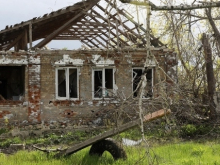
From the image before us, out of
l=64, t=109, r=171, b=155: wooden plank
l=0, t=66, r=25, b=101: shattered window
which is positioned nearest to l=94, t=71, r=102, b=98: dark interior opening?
l=0, t=66, r=25, b=101: shattered window

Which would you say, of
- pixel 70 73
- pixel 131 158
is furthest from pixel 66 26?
pixel 131 158

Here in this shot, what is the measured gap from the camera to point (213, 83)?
14367 mm

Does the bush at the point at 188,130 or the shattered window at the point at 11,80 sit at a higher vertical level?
the shattered window at the point at 11,80

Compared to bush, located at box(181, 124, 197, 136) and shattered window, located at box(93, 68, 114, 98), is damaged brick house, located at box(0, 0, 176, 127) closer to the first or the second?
shattered window, located at box(93, 68, 114, 98)

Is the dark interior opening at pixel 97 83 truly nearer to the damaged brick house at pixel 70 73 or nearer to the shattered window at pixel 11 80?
the damaged brick house at pixel 70 73

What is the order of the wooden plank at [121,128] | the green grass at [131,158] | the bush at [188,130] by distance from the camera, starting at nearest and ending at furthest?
1. the wooden plank at [121,128]
2. the green grass at [131,158]
3. the bush at [188,130]

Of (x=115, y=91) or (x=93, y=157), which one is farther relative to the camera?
(x=115, y=91)

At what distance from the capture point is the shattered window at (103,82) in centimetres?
1511

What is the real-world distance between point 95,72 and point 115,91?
1270 millimetres

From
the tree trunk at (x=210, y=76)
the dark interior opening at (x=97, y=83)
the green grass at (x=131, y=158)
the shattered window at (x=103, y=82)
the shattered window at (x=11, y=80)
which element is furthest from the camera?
the shattered window at (x=11, y=80)

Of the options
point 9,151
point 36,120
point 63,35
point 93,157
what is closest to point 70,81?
point 36,120

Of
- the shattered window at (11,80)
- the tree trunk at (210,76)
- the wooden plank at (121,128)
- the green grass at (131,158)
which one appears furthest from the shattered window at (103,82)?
the wooden plank at (121,128)

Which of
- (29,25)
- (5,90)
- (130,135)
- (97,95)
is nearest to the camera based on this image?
(130,135)

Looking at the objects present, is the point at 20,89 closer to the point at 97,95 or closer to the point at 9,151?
the point at 97,95
